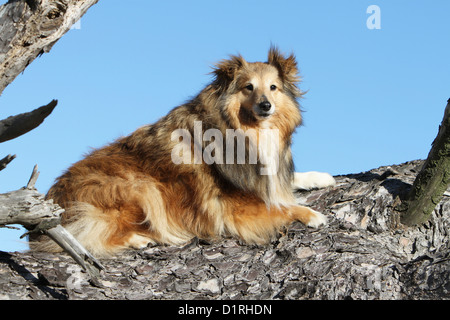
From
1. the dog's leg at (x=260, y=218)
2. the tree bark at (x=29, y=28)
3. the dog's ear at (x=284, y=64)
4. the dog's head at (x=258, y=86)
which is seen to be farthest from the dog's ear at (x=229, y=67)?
the tree bark at (x=29, y=28)

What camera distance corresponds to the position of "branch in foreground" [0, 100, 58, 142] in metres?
3.30

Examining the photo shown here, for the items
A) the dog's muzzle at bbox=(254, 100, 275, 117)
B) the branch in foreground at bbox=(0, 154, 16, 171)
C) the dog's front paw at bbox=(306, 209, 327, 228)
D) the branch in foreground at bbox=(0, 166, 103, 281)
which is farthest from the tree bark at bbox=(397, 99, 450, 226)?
the branch in foreground at bbox=(0, 154, 16, 171)

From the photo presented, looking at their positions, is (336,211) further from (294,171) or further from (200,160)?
(200,160)

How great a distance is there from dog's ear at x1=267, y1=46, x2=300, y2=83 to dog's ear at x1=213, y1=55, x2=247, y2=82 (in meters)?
0.34

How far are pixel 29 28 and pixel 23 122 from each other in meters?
0.64

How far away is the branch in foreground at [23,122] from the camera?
10.8 feet

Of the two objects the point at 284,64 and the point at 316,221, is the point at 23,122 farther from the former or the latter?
the point at 284,64

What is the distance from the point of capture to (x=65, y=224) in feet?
15.9

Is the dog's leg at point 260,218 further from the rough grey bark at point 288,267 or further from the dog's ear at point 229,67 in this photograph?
the dog's ear at point 229,67

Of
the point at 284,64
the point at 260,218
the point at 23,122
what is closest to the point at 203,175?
the point at 260,218

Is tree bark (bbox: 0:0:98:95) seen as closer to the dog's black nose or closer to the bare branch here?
the bare branch
